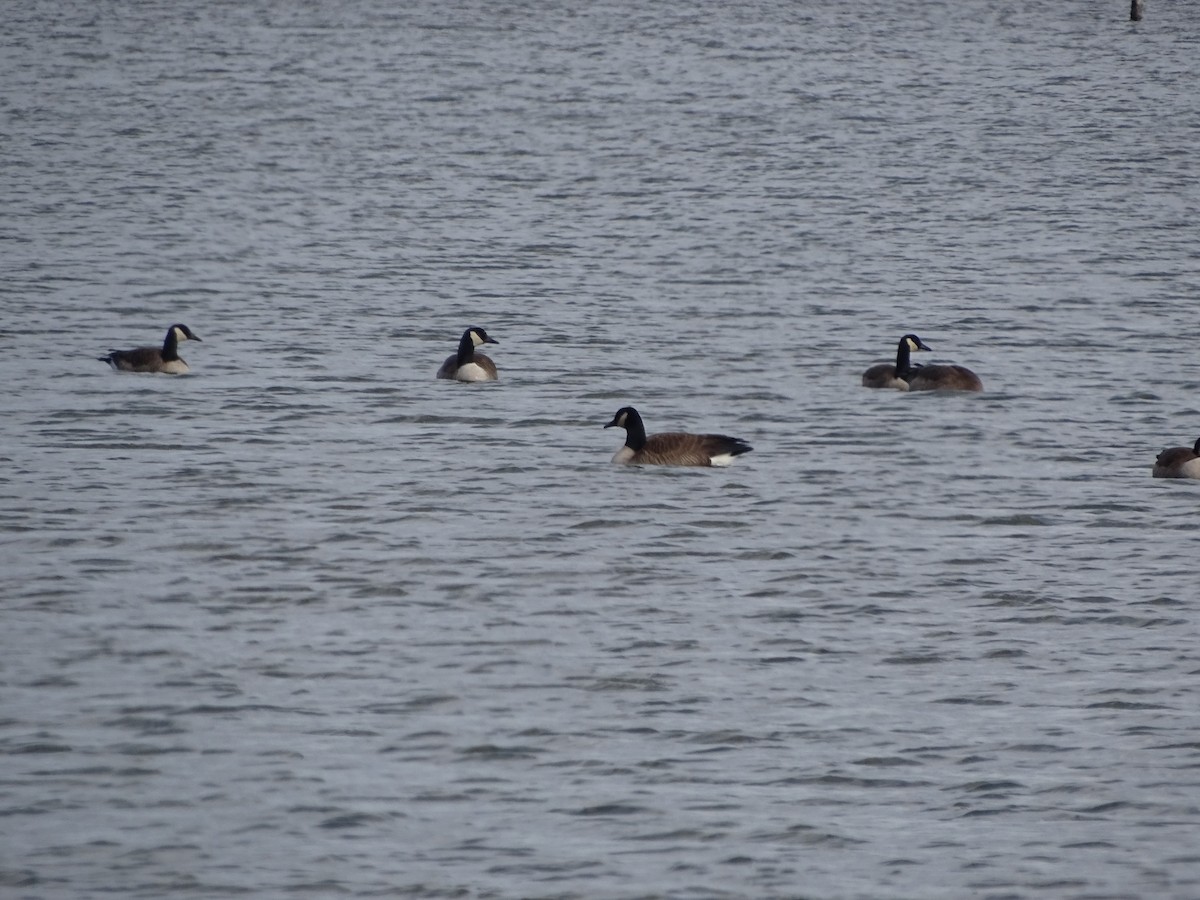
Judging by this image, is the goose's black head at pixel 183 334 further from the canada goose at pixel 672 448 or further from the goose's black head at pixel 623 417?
the canada goose at pixel 672 448

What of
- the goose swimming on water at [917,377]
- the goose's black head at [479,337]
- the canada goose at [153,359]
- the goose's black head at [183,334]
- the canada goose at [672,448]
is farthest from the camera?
the goose's black head at [183,334]

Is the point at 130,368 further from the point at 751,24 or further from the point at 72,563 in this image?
the point at 751,24

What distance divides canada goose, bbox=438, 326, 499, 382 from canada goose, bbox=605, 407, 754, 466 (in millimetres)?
4733

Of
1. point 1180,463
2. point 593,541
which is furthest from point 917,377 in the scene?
point 593,541

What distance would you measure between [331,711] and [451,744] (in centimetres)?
112

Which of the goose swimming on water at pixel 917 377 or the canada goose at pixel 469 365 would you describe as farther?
the canada goose at pixel 469 365

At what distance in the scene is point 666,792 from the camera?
13.6m

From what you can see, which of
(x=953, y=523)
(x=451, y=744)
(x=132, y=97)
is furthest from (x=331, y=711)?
(x=132, y=97)

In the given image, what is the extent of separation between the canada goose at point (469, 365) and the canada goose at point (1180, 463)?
9.29 m

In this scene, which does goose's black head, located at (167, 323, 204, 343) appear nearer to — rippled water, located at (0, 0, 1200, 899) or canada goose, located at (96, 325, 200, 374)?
canada goose, located at (96, 325, 200, 374)

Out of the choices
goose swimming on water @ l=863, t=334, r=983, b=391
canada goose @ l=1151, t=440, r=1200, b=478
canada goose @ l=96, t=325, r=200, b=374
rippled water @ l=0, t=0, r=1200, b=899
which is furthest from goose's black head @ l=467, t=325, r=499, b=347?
canada goose @ l=1151, t=440, r=1200, b=478

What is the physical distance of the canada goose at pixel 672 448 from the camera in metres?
23.1

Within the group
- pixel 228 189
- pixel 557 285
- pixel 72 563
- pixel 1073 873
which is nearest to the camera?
pixel 1073 873

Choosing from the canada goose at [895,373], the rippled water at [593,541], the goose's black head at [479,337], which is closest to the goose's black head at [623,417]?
the rippled water at [593,541]
